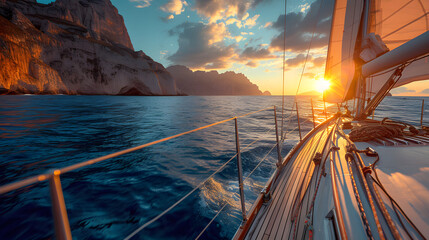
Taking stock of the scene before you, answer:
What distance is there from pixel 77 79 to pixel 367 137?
52.4 m

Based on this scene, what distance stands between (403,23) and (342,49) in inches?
49.5

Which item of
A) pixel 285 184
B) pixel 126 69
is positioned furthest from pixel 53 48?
pixel 285 184

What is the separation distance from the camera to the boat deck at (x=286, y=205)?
129 cm

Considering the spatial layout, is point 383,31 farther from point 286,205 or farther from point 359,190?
point 286,205

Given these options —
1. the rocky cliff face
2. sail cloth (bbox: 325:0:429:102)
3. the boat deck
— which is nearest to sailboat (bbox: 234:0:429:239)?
the boat deck

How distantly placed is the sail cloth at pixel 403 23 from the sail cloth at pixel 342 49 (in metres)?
0.42

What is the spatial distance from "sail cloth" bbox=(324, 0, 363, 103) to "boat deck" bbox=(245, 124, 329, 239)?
13.9 feet

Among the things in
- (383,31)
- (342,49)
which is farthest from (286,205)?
(383,31)

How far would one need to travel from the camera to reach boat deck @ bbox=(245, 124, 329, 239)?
4.23 ft

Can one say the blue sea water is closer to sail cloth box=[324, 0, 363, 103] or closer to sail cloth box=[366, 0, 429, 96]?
sail cloth box=[324, 0, 363, 103]

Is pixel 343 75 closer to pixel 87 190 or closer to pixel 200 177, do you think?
pixel 200 177

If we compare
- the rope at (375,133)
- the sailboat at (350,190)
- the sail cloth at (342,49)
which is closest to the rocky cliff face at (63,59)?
the sailboat at (350,190)

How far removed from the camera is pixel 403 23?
13.4 ft

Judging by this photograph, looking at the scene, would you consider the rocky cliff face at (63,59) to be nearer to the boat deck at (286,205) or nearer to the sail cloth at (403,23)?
the boat deck at (286,205)
